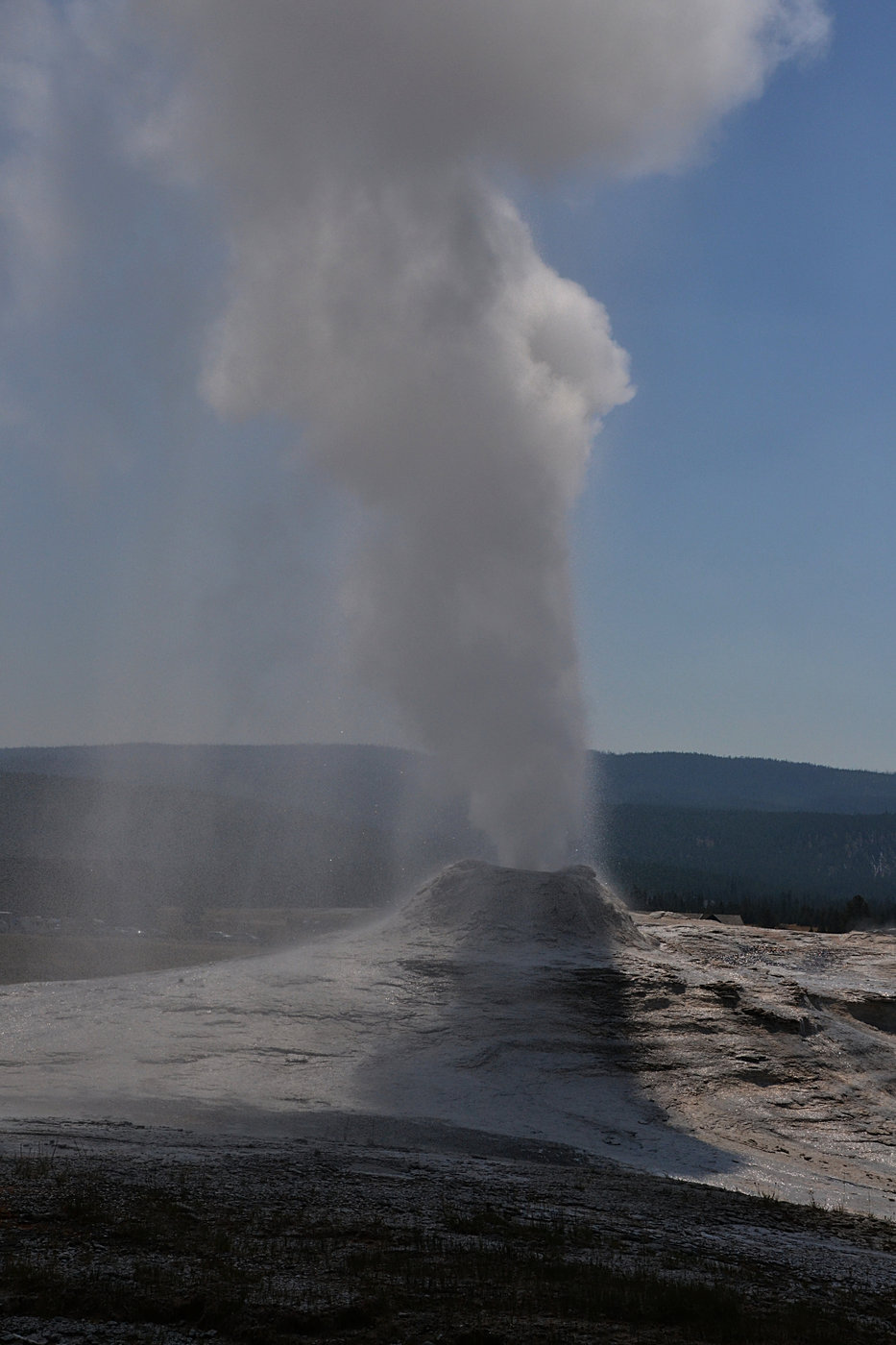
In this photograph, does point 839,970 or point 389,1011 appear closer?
point 389,1011

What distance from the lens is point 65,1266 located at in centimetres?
729

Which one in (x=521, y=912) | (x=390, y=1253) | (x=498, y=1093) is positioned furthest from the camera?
(x=521, y=912)

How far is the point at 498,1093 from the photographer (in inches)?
640

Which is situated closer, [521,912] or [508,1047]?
[508,1047]

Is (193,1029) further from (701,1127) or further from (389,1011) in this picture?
(701,1127)

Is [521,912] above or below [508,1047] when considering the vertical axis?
above

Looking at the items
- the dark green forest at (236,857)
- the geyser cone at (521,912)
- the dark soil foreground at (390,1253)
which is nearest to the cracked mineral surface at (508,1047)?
the geyser cone at (521,912)

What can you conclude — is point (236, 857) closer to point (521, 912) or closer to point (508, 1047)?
point (521, 912)

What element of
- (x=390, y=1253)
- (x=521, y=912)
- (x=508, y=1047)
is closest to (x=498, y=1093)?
(x=508, y=1047)

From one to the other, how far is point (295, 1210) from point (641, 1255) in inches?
117

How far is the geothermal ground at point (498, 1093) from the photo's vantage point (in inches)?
372

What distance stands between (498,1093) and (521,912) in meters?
7.42

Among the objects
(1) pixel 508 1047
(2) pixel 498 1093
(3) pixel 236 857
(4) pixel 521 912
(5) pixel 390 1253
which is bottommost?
(2) pixel 498 1093

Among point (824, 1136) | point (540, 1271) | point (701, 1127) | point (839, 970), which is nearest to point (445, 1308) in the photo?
point (540, 1271)
